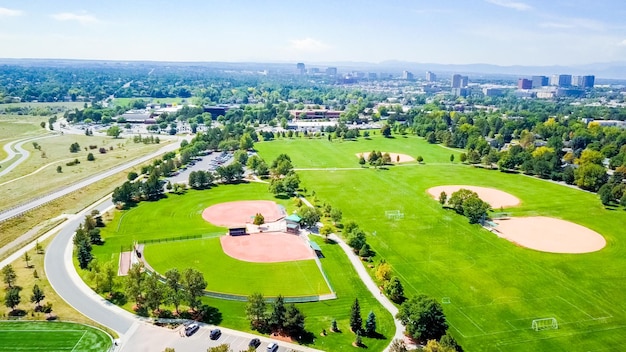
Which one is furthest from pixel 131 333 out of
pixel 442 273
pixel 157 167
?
pixel 157 167

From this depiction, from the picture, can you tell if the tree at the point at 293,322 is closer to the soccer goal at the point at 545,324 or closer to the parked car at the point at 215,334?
the parked car at the point at 215,334

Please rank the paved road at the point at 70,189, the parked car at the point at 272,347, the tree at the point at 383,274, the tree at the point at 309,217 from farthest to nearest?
the paved road at the point at 70,189 < the tree at the point at 309,217 < the tree at the point at 383,274 < the parked car at the point at 272,347

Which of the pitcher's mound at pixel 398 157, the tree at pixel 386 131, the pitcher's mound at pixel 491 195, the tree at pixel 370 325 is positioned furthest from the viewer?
the tree at pixel 386 131

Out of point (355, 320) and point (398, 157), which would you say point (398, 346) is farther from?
point (398, 157)

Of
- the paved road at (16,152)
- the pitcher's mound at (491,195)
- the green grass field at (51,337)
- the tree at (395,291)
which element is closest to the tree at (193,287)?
the green grass field at (51,337)

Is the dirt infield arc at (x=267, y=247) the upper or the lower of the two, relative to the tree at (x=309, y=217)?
lower

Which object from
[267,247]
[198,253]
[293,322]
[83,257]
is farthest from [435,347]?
[83,257]

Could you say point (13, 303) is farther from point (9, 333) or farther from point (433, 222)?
point (433, 222)
